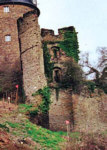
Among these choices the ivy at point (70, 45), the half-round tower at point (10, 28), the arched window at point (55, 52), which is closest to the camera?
the arched window at point (55, 52)

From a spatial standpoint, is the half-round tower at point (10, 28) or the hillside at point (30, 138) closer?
the hillside at point (30, 138)

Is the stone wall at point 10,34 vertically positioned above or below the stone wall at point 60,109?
above

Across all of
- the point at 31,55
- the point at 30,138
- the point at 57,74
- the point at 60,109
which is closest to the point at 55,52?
the point at 57,74

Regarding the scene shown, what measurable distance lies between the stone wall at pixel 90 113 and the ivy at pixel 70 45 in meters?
3.54

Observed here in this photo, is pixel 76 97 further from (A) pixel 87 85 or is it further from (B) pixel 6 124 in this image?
(B) pixel 6 124

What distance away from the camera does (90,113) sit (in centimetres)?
3225

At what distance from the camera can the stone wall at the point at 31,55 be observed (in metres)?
29.6

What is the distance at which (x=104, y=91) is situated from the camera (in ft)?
111

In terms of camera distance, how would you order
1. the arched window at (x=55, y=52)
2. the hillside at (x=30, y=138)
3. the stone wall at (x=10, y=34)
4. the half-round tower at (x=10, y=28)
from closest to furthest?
the hillside at (x=30, y=138)
the arched window at (x=55, y=52)
the stone wall at (x=10, y=34)
the half-round tower at (x=10, y=28)

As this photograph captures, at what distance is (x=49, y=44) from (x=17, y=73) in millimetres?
3411

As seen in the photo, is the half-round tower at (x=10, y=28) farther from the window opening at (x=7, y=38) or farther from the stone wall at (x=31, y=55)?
the stone wall at (x=31, y=55)

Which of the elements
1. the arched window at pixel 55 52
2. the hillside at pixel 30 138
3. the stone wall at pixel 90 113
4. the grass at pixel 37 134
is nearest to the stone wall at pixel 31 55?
the arched window at pixel 55 52

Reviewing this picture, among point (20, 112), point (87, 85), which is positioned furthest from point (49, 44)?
point (20, 112)

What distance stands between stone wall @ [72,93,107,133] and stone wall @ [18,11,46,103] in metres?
3.75
